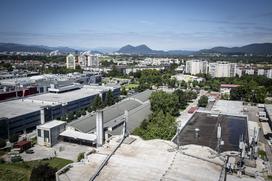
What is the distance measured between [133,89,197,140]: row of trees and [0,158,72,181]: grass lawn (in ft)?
20.3

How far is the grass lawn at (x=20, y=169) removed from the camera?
15414 millimetres

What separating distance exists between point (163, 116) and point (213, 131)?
439 cm

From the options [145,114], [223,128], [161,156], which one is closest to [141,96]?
[145,114]

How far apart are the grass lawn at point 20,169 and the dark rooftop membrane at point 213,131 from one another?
324 inches

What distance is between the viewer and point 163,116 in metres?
23.0

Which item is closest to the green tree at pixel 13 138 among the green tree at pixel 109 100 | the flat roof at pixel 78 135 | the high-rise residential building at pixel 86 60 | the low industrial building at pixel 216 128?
the flat roof at pixel 78 135

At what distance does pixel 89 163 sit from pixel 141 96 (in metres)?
22.7

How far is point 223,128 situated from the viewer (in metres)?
23.3

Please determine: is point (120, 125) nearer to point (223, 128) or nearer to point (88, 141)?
point (88, 141)

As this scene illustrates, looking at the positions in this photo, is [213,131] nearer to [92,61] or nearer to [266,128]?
[266,128]

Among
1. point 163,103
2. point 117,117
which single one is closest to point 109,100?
point 163,103

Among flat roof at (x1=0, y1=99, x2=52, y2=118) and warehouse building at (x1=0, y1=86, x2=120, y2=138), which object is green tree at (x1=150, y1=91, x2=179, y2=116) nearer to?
warehouse building at (x1=0, y1=86, x2=120, y2=138)

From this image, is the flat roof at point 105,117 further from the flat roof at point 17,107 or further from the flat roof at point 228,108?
the flat roof at point 228,108

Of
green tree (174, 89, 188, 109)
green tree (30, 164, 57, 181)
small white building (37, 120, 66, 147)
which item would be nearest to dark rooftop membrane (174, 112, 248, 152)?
green tree (174, 89, 188, 109)
